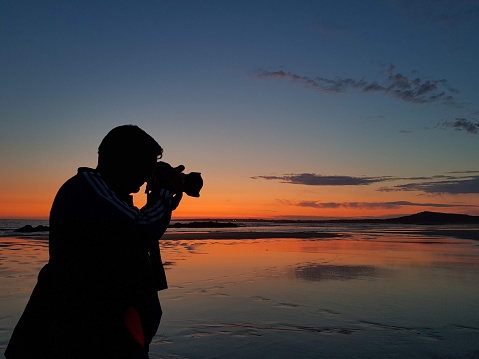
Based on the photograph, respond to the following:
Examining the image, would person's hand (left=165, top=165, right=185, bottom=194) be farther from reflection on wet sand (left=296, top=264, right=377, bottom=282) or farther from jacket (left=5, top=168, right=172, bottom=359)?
reflection on wet sand (left=296, top=264, right=377, bottom=282)

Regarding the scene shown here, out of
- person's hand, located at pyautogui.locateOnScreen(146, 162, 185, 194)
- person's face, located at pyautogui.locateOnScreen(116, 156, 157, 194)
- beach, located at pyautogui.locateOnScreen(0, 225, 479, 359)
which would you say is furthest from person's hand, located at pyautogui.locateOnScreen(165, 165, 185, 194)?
beach, located at pyautogui.locateOnScreen(0, 225, 479, 359)

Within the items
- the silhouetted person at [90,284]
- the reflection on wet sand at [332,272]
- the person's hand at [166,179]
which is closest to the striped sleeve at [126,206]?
the silhouetted person at [90,284]

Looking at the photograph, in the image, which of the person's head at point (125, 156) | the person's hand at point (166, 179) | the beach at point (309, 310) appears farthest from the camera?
the beach at point (309, 310)

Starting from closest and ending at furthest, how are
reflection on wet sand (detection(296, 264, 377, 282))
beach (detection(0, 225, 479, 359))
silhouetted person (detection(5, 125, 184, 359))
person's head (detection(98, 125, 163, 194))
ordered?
silhouetted person (detection(5, 125, 184, 359)) < person's head (detection(98, 125, 163, 194)) < beach (detection(0, 225, 479, 359)) < reflection on wet sand (detection(296, 264, 377, 282))

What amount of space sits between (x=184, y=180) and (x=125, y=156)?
345 millimetres

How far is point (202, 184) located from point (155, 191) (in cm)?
30

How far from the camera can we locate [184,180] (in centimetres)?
205

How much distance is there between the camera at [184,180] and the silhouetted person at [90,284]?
0.80ft

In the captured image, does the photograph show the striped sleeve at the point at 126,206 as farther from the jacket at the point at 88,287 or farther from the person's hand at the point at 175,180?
the person's hand at the point at 175,180

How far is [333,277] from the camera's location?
8.99m

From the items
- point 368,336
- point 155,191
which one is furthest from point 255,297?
point 155,191

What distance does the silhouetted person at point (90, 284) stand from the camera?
157 cm

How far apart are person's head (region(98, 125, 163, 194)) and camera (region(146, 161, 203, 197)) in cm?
9

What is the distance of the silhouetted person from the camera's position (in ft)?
5.16
